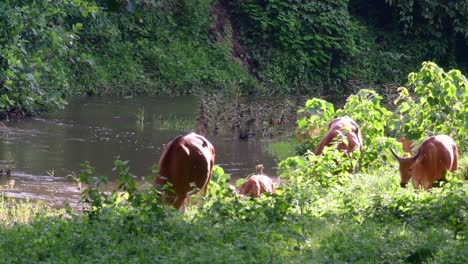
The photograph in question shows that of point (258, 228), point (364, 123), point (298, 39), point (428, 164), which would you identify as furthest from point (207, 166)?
point (298, 39)

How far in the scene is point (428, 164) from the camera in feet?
34.3

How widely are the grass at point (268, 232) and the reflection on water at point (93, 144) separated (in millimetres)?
3290

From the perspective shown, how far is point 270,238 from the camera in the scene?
24.9 feet

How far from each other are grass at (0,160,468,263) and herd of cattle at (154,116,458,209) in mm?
534

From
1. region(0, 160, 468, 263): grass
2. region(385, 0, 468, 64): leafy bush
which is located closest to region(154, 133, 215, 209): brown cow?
region(0, 160, 468, 263): grass

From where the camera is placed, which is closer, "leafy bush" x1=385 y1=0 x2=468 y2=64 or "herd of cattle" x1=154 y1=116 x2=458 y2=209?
"herd of cattle" x1=154 y1=116 x2=458 y2=209

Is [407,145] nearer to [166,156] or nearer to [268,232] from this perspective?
[166,156]

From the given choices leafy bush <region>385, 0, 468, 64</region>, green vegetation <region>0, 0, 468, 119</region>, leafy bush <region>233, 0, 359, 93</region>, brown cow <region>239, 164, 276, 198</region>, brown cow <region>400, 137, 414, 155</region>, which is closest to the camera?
brown cow <region>239, 164, 276, 198</region>

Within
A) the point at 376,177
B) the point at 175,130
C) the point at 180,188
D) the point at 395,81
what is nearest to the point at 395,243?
the point at 180,188

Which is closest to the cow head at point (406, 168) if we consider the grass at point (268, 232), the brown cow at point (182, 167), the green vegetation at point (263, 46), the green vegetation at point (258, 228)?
the green vegetation at point (258, 228)

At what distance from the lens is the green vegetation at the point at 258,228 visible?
707 centimetres

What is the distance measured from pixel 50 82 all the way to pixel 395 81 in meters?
13.5

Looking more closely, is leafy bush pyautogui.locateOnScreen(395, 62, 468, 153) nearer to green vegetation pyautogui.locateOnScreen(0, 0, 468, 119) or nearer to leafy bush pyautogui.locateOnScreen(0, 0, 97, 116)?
leafy bush pyautogui.locateOnScreen(0, 0, 97, 116)

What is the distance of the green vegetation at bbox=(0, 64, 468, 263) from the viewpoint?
7.07 metres
